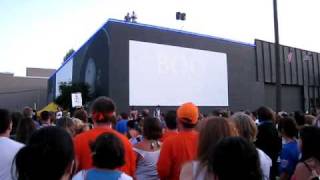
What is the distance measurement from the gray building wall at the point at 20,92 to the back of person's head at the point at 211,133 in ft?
183

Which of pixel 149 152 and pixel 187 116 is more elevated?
pixel 187 116

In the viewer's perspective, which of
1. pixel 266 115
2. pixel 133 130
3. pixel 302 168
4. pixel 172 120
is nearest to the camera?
pixel 302 168

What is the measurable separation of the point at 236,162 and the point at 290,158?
3.25 m

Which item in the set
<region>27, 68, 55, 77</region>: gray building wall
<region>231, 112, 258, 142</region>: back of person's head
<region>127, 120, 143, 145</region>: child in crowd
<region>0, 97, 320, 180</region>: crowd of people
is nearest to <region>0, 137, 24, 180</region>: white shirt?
<region>0, 97, 320, 180</region>: crowd of people

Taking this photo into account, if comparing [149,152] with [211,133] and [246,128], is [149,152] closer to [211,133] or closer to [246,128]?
[246,128]

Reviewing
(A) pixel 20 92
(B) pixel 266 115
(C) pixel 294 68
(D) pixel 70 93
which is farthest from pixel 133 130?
(A) pixel 20 92

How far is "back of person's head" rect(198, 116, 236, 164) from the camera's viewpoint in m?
2.99

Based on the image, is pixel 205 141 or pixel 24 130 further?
pixel 24 130

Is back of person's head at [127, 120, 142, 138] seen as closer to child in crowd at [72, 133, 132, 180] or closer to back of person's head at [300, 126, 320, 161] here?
back of person's head at [300, 126, 320, 161]

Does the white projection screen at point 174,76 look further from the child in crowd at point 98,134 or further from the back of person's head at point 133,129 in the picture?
the child in crowd at point 98,134

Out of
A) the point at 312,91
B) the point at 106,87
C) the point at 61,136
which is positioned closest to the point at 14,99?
the point at 106,87

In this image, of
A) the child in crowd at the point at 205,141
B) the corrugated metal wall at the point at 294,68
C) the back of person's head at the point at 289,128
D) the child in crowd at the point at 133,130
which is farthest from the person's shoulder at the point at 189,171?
the corrugated metal wall at the point at 294,68

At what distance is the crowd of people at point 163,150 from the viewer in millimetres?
2195

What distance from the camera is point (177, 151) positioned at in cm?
411
